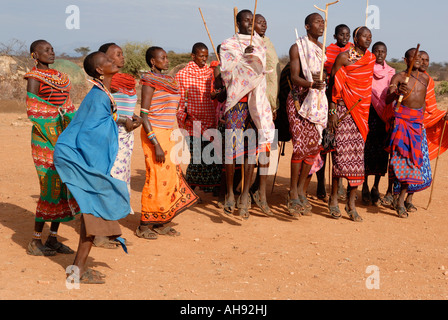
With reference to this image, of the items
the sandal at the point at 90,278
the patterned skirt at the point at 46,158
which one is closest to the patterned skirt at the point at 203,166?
the patterned skirt at the point at 46,158

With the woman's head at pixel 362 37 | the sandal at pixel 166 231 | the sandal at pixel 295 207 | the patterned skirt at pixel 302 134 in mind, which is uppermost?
the woman's head at pixel 362 37

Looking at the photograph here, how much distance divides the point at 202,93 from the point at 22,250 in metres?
3.46

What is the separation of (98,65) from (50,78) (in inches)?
41.1

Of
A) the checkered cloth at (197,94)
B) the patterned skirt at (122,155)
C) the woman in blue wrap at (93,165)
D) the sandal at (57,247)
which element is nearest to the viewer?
the woman in blue wrap at (93,165)

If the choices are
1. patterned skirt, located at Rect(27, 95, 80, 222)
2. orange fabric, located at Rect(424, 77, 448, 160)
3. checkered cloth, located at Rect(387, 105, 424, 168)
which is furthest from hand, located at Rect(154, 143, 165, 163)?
orange fabric, located at Rect(424, 77, 448, 160)

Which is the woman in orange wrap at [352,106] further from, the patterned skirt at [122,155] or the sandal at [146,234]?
the patterned skirt at [122,155]

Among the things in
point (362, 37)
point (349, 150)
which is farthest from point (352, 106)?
point (362, 37)

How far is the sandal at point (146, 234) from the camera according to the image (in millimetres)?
6170

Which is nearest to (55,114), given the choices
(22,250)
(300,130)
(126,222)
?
(22,250)

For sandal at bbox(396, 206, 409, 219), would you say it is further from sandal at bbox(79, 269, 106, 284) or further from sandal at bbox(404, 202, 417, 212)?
sandal at bbox(79, 269, 106, 284)

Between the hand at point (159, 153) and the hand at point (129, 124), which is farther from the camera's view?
the hand at point (159, 153)

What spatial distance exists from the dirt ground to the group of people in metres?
0.27

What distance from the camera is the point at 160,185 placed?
20.1ft

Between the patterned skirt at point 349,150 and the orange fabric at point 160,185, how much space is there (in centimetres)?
222
